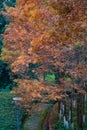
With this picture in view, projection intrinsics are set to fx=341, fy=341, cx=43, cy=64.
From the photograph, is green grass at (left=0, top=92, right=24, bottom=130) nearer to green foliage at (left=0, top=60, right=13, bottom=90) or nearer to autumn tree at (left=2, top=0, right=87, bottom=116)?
autumn tree at (left=2, top=0, right=87, bottom=116)

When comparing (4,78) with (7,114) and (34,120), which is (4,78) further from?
(7,114)

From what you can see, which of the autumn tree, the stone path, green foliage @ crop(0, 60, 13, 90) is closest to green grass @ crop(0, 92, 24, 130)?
the stone path

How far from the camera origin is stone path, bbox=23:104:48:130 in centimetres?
1990

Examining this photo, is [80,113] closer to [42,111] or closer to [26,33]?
[26,33]

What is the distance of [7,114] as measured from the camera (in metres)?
20.0

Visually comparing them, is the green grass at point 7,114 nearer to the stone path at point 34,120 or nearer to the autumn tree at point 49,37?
the stone path at point 34,120

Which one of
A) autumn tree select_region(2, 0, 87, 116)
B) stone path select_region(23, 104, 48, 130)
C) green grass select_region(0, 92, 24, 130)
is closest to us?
autumn tree select_region(2, 0, 87, 116)

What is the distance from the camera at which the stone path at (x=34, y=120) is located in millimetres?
19897

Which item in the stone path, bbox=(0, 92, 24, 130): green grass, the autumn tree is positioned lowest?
the stone path

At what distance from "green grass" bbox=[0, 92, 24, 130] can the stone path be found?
94cm

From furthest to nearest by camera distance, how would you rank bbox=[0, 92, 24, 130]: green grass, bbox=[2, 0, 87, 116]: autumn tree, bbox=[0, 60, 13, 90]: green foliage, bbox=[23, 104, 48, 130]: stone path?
bbox=[0, 60, 13, 90]: green foliage, bbox=[23, 104, 48, 130]: stone path, bbox=[0, 92, 24, 130]: green grass, bbox=[2, 0, 87, 116]: autumn tree

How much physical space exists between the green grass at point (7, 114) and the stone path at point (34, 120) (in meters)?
0.94

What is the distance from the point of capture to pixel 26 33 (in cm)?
1648

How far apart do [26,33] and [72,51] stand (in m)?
2.66
